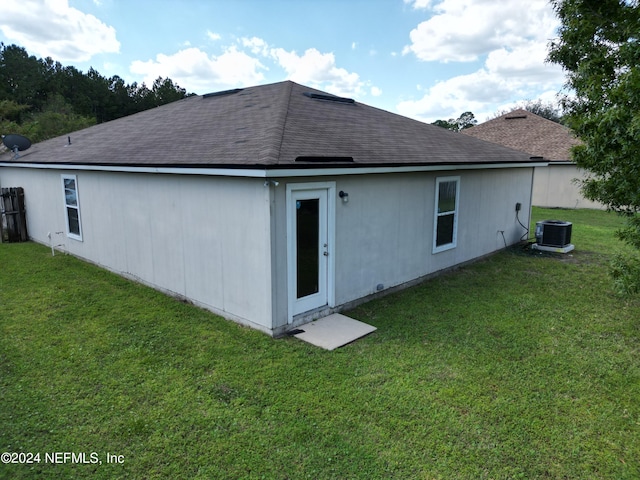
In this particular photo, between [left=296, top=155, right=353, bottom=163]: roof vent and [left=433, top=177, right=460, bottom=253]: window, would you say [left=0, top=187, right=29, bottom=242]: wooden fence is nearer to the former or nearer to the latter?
[left=296, top=155, right=353, bottom=163]: roof vent

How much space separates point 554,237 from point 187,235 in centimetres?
955

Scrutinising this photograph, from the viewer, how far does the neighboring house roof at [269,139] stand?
19.7ft

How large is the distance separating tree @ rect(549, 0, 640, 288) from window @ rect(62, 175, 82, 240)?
10.0 meters

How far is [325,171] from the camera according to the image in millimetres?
5688

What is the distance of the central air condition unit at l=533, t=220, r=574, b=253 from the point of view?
34.9 ft

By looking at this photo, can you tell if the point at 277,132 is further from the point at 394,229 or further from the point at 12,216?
the point at 12,216

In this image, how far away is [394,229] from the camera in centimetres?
733

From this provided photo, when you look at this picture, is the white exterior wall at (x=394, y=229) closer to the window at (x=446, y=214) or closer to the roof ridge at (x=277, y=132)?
the window at (x=446, y=214)

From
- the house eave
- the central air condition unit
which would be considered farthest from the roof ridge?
the central air condition unit

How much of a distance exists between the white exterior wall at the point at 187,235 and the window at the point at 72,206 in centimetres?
20

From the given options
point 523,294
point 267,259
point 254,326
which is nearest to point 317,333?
point 254,326

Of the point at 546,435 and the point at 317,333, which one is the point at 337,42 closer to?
the point at 317,333

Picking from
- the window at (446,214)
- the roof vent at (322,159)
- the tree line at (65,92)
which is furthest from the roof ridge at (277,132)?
the tree line at (65,92)

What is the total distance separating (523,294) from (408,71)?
1522 centimetres
